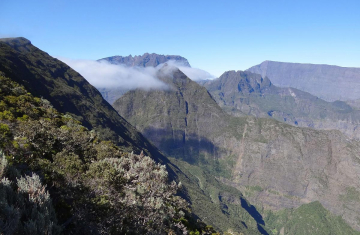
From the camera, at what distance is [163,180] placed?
20.3 metres

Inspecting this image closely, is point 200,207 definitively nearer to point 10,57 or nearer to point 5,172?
point 10,57

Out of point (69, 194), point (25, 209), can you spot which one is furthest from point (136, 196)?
point (25, 209)

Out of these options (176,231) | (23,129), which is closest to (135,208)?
(176,231)

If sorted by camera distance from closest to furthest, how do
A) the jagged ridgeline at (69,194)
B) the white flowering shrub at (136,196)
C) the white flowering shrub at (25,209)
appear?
the white flowering shrub at (25,209), the jagged ridgeline at (69,194), the white flowering shrub at (136,196)

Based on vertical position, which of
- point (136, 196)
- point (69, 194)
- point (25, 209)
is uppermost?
point (25, 209)

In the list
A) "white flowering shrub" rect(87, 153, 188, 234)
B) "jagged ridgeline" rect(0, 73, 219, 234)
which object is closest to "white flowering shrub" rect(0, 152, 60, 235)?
"jagged ridgeline" rect(0, 73, 219, 234)

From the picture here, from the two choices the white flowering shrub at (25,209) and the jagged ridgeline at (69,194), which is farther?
the jagged ridgeline at (69,194)

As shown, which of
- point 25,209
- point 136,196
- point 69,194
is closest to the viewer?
point 25,209

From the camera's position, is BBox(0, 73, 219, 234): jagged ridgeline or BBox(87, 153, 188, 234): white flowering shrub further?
BBox(87, 153, 188, 234): white flowering shrub

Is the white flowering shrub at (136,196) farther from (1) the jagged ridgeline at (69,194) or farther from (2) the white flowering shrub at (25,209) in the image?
(2) the white flowering shrub at (25,209)

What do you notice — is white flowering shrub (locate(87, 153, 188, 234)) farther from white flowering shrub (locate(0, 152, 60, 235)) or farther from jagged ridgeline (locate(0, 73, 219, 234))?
white flowering shrub (locate(0, 152, 60, 235))

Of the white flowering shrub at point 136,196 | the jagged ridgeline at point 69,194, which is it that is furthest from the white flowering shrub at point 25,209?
the white flowering shrub at point 136,196

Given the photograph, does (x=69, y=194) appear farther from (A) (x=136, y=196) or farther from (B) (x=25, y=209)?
(A) (x=136, y=196)

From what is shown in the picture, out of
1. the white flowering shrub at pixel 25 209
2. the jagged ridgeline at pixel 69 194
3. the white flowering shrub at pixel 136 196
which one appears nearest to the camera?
the white flowering shrub at pixel 25 209
